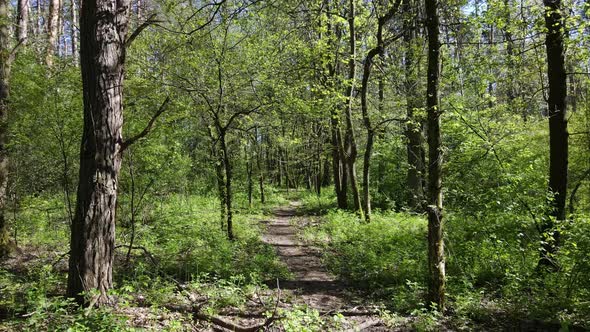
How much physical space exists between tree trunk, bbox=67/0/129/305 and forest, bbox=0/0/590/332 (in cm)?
2

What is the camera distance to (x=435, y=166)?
17.7ft

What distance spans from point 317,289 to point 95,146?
198 inches

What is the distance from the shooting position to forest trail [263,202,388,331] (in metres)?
5.77

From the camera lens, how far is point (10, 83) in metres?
8.51

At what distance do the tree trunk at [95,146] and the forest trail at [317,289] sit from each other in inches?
122

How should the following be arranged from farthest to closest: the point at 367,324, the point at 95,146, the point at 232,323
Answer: the point at 367,324 → the point at 232,323 → the point at 95,146

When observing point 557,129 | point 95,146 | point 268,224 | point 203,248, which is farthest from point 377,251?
point 95,146

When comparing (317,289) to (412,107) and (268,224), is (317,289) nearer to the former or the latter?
(412,107)

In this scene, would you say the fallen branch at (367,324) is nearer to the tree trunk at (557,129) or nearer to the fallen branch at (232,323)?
the fallen branch at (232,323)

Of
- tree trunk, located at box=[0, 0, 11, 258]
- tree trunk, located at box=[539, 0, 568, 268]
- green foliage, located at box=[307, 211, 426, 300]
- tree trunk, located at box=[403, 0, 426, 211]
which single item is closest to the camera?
tree trunk, located at box=[539, 0, 568, 268]

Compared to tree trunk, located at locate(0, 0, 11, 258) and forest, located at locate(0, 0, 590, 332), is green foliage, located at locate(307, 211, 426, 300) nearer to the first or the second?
forest, located at locate(0, 0, 590, 332)

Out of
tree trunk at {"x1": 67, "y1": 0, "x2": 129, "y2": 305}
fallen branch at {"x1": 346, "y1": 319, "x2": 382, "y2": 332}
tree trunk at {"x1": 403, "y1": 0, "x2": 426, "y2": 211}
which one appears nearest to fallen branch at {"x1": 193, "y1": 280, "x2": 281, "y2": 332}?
tree trunk at {"x1": 67, "y1": 0, "x2": 129, "y2": 305}

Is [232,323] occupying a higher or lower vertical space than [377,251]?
higher

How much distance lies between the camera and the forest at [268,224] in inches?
174
